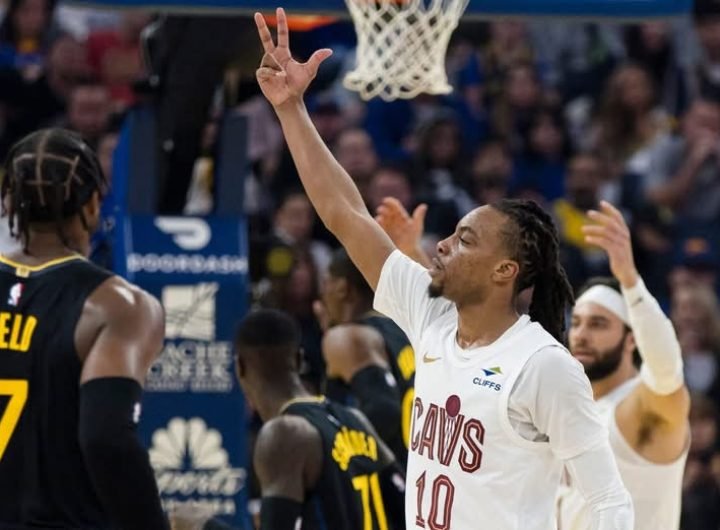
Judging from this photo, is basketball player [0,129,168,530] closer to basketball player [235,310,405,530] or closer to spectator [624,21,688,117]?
basketball player [235,310,405,530]

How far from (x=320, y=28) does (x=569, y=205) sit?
11.7 feet

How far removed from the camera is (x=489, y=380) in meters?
4.35

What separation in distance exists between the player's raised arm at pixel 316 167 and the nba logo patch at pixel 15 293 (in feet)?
3.14

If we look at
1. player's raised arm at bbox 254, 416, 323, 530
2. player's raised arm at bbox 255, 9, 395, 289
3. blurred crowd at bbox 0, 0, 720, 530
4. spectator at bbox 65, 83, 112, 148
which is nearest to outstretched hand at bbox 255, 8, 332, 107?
player's raised arm at bbox 255, 9, 395, 289

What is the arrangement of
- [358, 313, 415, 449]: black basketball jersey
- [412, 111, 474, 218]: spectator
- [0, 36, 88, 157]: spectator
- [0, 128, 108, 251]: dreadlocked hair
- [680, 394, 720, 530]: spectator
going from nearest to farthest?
[0, 128, 108, 251]: dreadlocked hair
[358, 313, 415, 449]: black basketball jersey
[680, 394, 720, 530]: spectator
[0, 36, 88, 157]: spectator
[412, 111, 474, 218]: spectator

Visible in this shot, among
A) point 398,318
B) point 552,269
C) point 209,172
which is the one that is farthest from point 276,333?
point 209,172

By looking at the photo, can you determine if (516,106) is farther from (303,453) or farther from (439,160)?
(303,453)

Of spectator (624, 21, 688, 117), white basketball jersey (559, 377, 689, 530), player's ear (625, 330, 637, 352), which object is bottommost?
white basketball jersey (559, 377, 689, 530)

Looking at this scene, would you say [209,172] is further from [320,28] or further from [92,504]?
[92,504]

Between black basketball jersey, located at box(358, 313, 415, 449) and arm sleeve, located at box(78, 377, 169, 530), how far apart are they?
121 inches

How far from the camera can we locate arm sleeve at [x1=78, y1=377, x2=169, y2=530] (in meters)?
4.02

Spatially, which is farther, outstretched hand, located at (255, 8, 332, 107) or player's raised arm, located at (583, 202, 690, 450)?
player's raised arm, located at (583, 202, 690, 450)

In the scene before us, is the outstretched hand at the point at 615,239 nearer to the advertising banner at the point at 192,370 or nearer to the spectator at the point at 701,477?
the advertising banner at the point at 192,370

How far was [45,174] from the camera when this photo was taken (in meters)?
4.41
